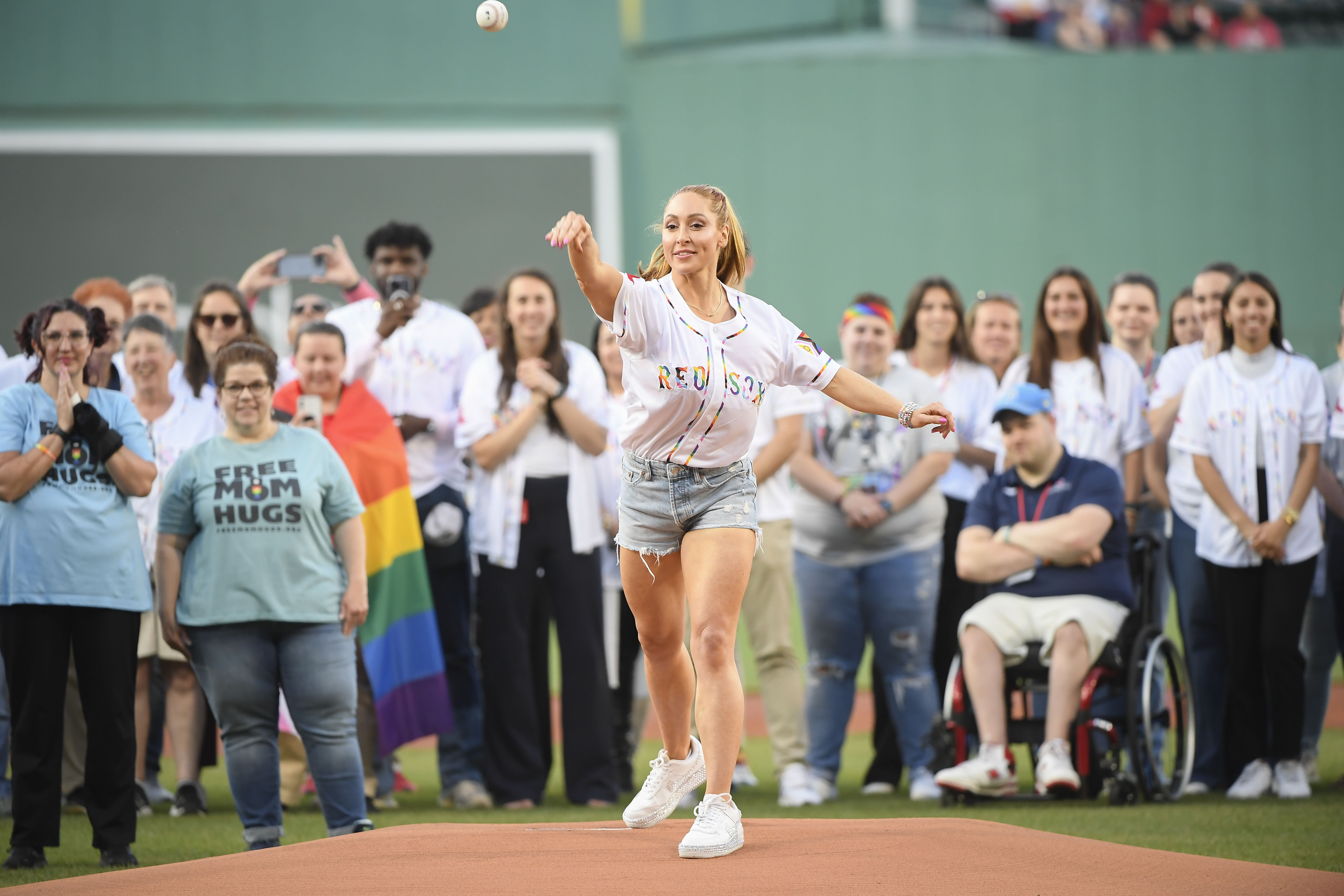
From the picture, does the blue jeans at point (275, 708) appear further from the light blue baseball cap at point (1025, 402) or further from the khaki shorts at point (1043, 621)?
the light blue baseball cap at point (1025, 402)

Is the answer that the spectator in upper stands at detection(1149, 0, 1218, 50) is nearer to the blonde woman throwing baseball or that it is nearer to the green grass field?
the green grass field

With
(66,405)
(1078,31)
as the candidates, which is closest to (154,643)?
(66,405)

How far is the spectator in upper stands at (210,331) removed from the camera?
21.9 feet

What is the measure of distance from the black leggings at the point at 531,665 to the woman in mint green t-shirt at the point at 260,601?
1238 millimetres

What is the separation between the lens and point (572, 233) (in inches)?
142

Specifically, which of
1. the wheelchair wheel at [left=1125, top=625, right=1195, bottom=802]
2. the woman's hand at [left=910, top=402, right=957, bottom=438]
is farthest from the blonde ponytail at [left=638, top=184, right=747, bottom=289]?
the wheelchair wheel at [left=1125, top=625, right=1195, bottom=802]

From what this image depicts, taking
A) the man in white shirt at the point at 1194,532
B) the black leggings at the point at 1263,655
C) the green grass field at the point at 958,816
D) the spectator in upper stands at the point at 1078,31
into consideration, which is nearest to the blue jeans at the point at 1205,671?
the man in white shirt at the point at 1194,532

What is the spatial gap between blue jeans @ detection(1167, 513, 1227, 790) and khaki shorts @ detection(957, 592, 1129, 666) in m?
0.73

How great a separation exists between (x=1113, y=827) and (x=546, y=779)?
96.4 inches

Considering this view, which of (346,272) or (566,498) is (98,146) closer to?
(346,272)

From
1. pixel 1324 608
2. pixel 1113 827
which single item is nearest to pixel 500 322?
pixel 1113 827

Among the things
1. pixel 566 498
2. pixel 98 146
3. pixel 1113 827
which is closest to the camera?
pixel 1113 827

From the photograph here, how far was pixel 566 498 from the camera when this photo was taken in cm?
655

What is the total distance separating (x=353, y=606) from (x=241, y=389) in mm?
859
